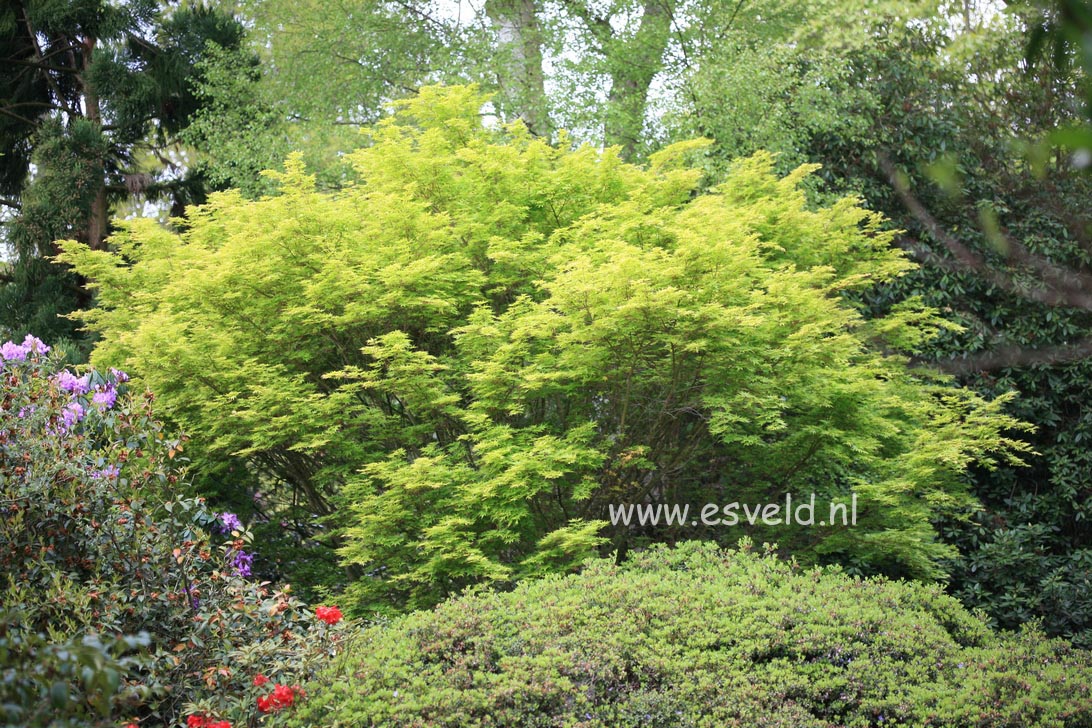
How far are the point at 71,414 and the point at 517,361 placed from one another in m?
2.91

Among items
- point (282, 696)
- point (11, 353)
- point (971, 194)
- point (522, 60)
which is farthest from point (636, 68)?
point (282, 696)

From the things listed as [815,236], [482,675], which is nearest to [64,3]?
[815,236]

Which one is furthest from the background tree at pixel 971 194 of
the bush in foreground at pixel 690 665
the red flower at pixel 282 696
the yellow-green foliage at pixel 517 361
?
the red flower at pixel 282 696

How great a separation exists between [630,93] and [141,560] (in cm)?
1013

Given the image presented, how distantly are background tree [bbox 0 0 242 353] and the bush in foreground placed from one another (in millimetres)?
7945

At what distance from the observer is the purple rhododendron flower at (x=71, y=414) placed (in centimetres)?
422

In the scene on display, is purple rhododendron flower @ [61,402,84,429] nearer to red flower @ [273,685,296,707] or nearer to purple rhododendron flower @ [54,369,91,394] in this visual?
purple rhododendron flower @ [54,369,91,394]

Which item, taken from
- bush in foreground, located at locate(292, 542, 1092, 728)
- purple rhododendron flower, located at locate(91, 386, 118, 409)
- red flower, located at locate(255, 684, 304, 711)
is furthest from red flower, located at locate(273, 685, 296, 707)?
purple rhododendron flower, located at locate(91, 386, 118, 409)

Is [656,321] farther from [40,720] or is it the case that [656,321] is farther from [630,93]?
[630,93]

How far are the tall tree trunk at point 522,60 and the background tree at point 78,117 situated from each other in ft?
11.1

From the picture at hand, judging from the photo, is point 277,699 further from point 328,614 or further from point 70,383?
point 70,383

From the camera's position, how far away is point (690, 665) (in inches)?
167

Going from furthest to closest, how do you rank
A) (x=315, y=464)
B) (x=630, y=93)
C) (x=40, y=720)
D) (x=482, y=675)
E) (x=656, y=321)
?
(x=630, y=93) < (x=315, y=464) < (x=656, y=321) < (x=482, y=675) < (x=40, y=720)

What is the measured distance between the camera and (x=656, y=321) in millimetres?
5969
